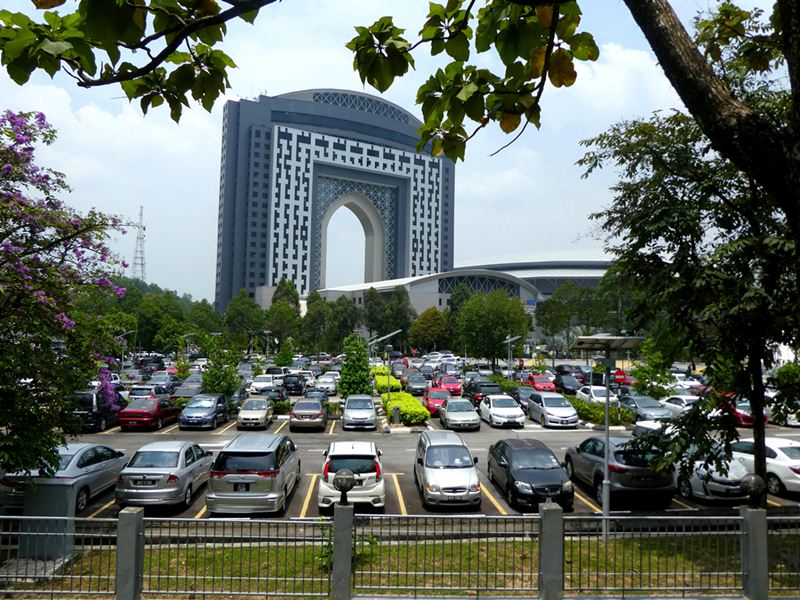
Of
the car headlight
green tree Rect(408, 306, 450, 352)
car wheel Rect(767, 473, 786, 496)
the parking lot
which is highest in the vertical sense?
green tree Rect(408, 306, 450, 352)

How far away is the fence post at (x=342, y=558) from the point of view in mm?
7672

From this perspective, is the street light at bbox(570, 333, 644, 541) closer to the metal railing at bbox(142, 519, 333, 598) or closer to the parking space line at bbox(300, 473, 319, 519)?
the metal railing at bbox(142, 519, 333, 598)

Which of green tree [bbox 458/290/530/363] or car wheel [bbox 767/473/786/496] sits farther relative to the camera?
green tree [bbox 458/290/530/363]

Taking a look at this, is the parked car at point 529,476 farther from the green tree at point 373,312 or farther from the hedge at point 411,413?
the green tree at point 373,312

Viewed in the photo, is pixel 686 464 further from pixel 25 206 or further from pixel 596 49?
pixel 25 206

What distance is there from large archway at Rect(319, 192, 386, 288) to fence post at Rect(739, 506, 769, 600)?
14013cm

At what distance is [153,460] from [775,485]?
15.8m

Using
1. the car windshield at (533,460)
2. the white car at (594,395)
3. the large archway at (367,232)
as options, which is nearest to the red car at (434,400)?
the white car at (594,395)

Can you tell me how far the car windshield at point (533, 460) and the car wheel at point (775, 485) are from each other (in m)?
6.08

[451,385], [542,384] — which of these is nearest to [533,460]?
[451,385]

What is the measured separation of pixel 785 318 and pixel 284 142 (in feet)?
445

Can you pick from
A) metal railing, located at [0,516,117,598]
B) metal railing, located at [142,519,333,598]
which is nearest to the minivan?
metal railing, located at [142,519,333,598]

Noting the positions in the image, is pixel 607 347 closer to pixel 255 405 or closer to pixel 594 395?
pixel 255 405

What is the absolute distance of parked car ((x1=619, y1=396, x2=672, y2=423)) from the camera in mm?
29328
